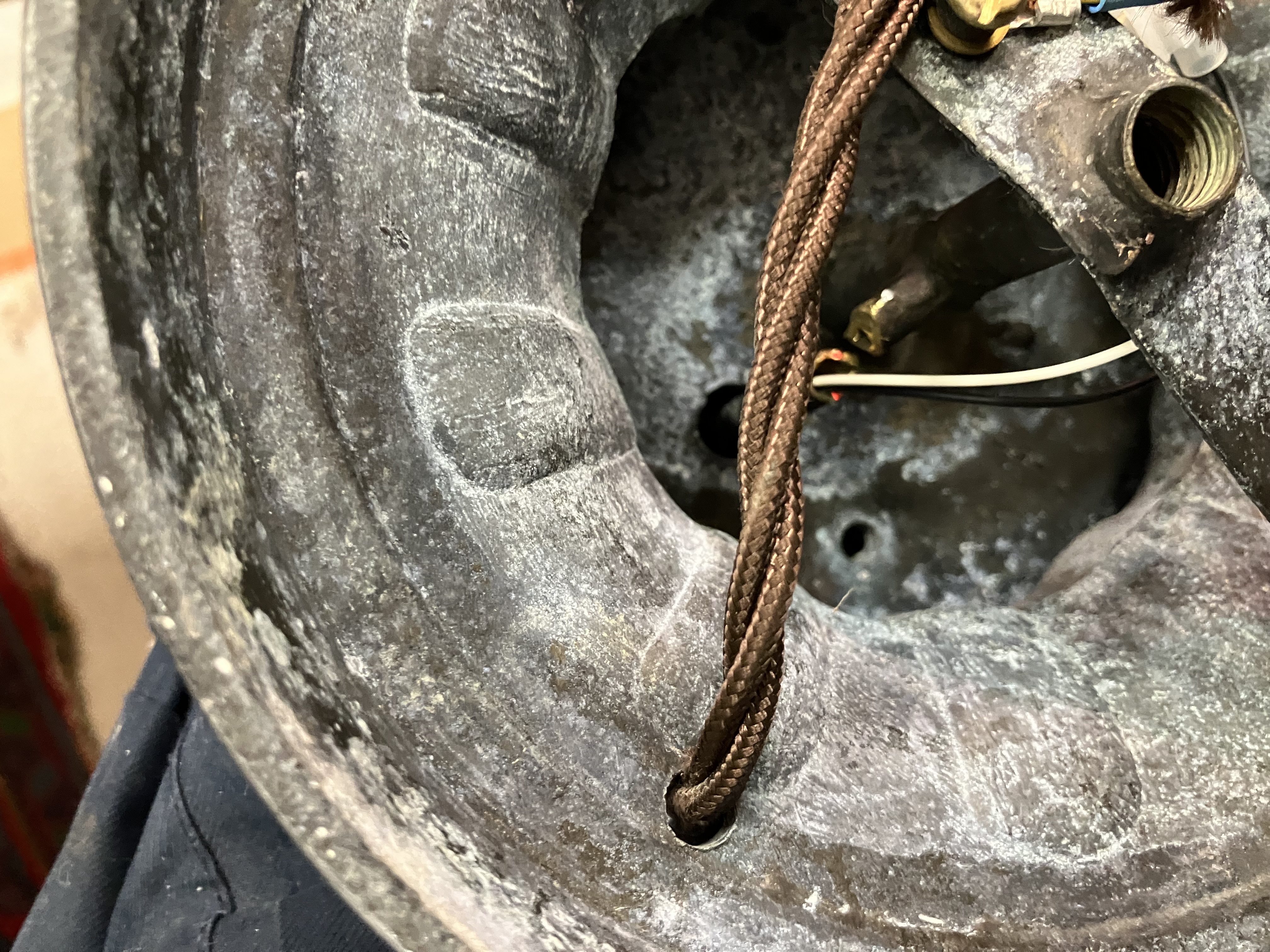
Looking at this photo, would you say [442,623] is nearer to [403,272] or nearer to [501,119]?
[403,272]


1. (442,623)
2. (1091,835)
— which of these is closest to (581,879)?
(442,623)

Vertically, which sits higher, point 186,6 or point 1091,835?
point 186,6

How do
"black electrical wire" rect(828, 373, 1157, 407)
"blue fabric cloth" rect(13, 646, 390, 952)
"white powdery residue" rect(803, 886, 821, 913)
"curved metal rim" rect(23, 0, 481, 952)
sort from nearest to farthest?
"curved metal rim" rect(23, 0, 481, 952), "white powdery residue" rect(803, 886, 821, 913), "blue fabric cloth" rect(13, 646, 390, 952), "black electrical wire" rect(828, 373, 1157, 407)

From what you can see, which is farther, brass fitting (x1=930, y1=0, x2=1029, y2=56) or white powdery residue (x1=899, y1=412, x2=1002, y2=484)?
white powdery residue (x1=899, y1=412, x2=1002, y2=484)

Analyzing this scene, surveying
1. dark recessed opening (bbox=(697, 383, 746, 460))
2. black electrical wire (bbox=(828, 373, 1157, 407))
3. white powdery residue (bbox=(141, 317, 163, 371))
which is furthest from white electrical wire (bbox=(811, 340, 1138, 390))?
white powdery residue (bbox=(141, 317, 163, 371))

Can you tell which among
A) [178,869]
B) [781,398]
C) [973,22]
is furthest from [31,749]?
[973,22]

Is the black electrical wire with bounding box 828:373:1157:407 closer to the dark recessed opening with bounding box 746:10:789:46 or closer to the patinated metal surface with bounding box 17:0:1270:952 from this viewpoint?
the patinated metal surface with bounding box 17:0:1270:952

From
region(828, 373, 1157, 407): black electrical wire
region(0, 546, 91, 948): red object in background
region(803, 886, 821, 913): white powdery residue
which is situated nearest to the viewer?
region(803, 886, 821, 913): white powdery residue
